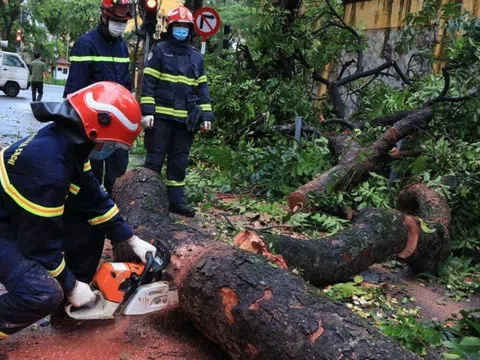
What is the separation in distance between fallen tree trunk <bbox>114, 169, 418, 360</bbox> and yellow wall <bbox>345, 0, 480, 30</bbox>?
8.42 m

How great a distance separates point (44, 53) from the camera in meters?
40.3

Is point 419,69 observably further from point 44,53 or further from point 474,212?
point 44,53

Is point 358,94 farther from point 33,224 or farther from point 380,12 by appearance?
point 33,224

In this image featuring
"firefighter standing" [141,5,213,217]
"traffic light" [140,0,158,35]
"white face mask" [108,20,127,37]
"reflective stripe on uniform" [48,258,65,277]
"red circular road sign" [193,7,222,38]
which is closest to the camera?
"reflective stripe on uniform" [48,258,65,277]

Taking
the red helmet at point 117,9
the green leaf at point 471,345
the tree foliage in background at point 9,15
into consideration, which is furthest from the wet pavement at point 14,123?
the tree foliage in background at point 9,15

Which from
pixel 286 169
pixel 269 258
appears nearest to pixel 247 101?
pixel 286 169

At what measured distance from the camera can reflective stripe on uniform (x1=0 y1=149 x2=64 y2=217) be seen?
7.43 ft

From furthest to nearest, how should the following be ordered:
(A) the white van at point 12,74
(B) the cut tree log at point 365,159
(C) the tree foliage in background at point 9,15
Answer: (C) the tree foliage in background at point 9,15 → (A) the white van at point 12,74 → (B) the cut tree log at point 365,159

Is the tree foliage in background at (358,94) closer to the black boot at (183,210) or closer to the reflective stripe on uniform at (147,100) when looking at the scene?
the black boot at (183,210)

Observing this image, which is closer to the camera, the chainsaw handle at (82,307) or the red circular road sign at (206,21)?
the chainsaw handle at (82,307)

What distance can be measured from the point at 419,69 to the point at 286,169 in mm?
5040

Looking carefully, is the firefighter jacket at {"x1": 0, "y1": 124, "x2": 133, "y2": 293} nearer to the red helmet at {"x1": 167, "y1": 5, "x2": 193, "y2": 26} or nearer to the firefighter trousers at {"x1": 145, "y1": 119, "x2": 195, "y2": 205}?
the firefighter trousers at {"x1": 145, "y1": 119, "x2": 195, "y2": 205}

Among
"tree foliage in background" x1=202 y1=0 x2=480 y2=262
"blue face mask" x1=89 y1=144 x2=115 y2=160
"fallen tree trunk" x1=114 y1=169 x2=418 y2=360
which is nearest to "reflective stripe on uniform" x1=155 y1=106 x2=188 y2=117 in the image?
"tree foliage in background" x1=202 y1=0 x2=480 y2=262

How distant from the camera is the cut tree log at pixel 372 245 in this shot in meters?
3.54
